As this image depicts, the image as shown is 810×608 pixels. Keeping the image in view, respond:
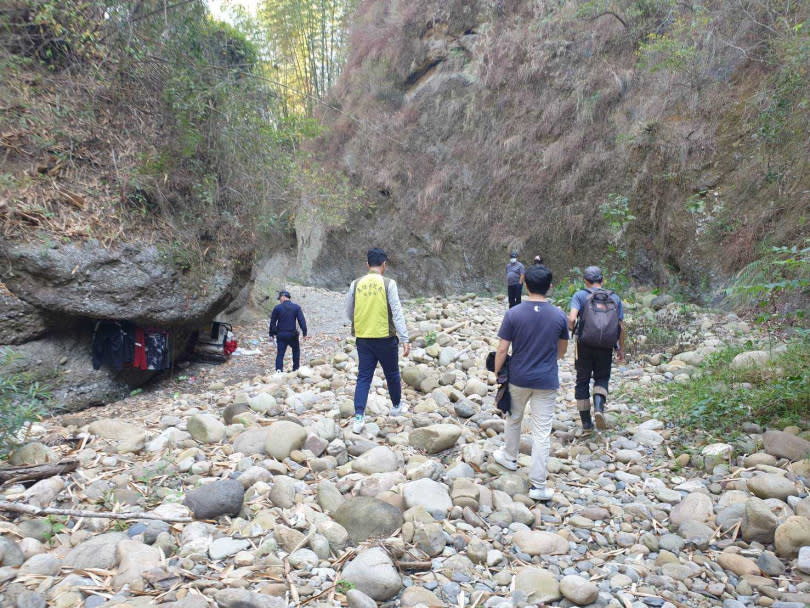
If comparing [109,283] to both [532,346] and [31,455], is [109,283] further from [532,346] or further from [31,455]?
[532,346]

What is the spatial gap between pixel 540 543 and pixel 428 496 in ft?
2.58

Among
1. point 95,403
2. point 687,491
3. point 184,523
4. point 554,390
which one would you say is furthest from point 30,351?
point 687,491

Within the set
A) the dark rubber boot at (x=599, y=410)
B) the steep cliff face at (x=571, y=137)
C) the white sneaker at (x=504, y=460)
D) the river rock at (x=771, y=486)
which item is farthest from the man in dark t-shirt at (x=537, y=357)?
the steep cliff face at (x=571, y=137)

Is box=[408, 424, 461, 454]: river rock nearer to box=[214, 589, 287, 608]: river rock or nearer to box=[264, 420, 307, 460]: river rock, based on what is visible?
box=[264, 420, 307, 460]: river rock

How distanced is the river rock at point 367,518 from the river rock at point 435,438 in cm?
116

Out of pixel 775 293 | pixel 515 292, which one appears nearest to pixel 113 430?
pixel 515 292

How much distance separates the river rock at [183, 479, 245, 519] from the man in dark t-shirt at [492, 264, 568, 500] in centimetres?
213

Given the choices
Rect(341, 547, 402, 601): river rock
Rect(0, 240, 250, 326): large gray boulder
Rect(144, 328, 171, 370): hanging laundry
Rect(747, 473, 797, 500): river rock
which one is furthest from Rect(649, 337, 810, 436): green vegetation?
Rect(144, 328, 171, 370): hanging laundry

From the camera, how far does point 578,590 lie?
2578 mm

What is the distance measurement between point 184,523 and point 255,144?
25.7 feet

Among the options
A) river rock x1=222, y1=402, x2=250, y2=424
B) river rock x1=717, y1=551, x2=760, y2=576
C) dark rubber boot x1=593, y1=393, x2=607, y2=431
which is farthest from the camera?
river rock x1=222, y1=402, x2=250, y2=424

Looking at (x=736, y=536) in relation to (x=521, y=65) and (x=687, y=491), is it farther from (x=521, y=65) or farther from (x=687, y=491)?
(x=521, y=65)

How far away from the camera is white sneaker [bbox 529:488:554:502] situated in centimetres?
365

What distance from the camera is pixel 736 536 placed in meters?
3.11
